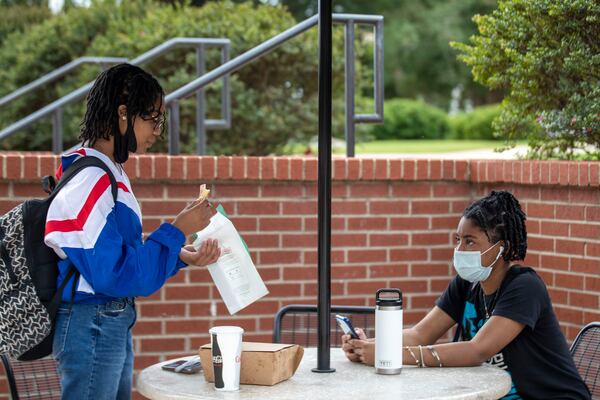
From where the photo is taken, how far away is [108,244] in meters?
2.66

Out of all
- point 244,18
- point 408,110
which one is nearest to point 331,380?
point 244,18

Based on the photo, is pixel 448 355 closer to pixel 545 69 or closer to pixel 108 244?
pixel 108 244

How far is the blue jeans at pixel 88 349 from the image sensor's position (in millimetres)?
2730

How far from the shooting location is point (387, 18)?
28.8m

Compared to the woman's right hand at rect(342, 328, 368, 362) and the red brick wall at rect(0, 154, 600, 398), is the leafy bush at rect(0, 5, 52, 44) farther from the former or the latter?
the woman's right hand at rect(342, 328, 368, 362)

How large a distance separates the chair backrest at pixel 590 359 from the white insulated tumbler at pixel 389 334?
0.98m

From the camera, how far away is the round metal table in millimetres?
2680

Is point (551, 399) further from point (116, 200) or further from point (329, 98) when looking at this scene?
point (116, 200)

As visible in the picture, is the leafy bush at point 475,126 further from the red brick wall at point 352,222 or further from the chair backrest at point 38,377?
the chair backrest at point 38,377

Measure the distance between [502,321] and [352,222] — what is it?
5.93ft

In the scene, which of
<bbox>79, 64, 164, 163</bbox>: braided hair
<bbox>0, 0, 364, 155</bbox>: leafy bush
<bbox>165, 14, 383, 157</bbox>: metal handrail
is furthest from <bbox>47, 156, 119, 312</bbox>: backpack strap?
<bbox>0, 0, 364, 155</bbox>: leafy bush

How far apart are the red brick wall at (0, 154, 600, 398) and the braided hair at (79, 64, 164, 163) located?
1.74 metres

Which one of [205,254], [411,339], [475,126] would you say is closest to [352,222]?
[411,339]

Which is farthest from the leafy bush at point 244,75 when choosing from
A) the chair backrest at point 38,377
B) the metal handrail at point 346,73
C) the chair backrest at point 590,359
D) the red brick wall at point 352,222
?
the chair backrest at point 590,359
